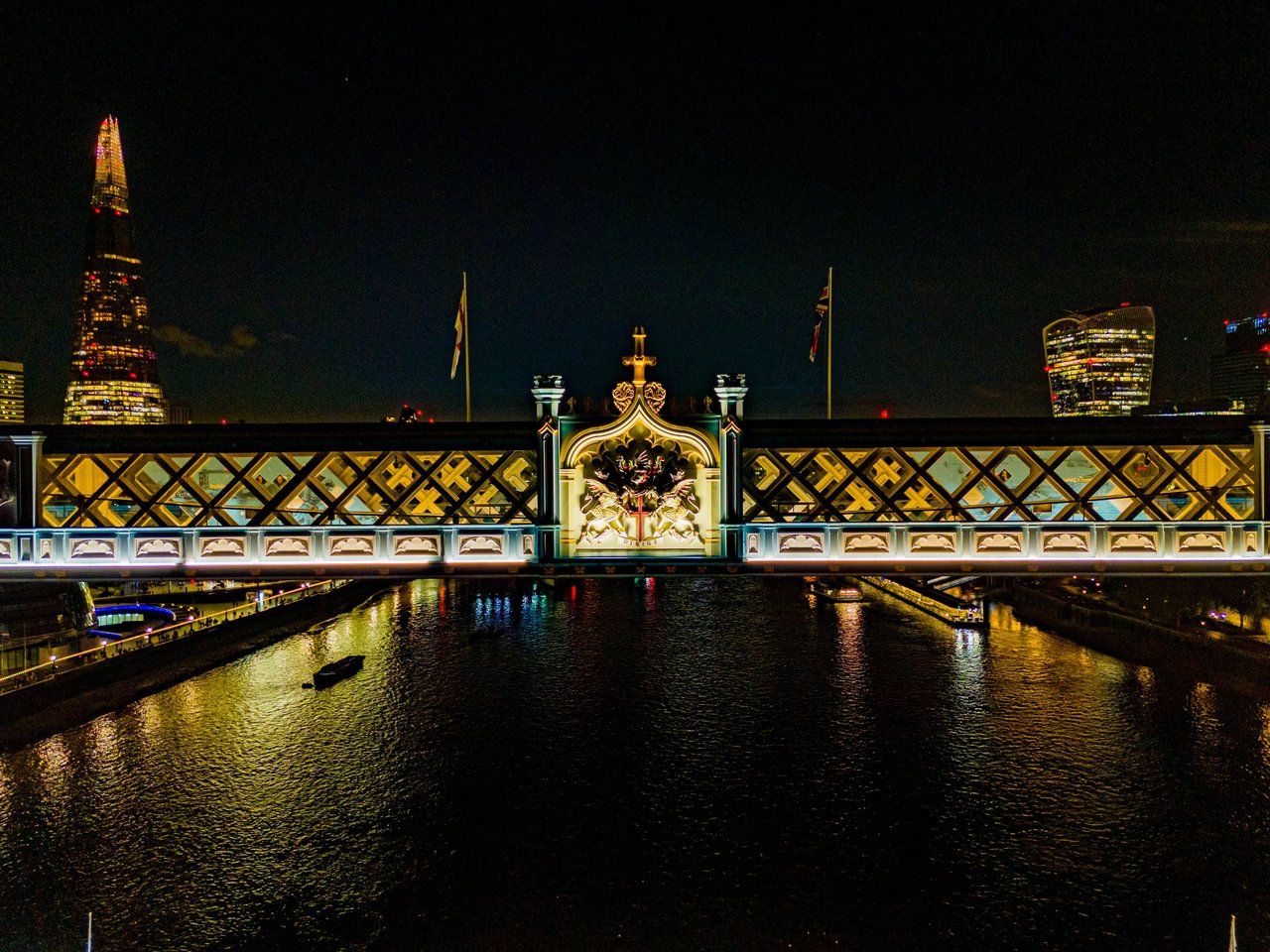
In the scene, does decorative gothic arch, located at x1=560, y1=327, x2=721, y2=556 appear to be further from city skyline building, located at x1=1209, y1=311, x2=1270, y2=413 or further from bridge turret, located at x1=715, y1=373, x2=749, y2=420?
city skyline building, located at x1=1209, y1=311, x2=1270, y2=413

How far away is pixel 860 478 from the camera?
19672mm

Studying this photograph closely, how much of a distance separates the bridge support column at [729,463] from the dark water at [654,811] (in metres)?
11.3

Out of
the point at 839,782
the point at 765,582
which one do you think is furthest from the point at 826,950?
the point at 765,582

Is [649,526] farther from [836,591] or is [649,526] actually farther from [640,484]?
[836,591]

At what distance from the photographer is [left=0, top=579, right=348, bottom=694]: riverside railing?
3192cm

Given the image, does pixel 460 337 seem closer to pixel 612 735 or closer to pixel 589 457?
pixel 589 457

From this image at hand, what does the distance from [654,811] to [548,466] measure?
15040 mm

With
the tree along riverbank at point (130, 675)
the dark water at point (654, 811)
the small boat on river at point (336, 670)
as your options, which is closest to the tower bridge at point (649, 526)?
the dark water at point (654, 811)

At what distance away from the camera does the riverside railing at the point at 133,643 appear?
31922mm

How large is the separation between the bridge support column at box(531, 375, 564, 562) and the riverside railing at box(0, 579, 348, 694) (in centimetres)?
2461

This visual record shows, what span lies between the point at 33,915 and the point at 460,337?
73.0 feet

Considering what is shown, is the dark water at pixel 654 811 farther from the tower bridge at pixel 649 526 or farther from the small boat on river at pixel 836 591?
the small boat on river at pixel 836 591

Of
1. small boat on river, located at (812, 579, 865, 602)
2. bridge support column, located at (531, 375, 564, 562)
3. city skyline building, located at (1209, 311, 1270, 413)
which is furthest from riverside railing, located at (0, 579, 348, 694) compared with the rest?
city skyline building, located at (1209, 311, 1270, 413)

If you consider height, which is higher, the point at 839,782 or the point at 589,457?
the point at 589,457
